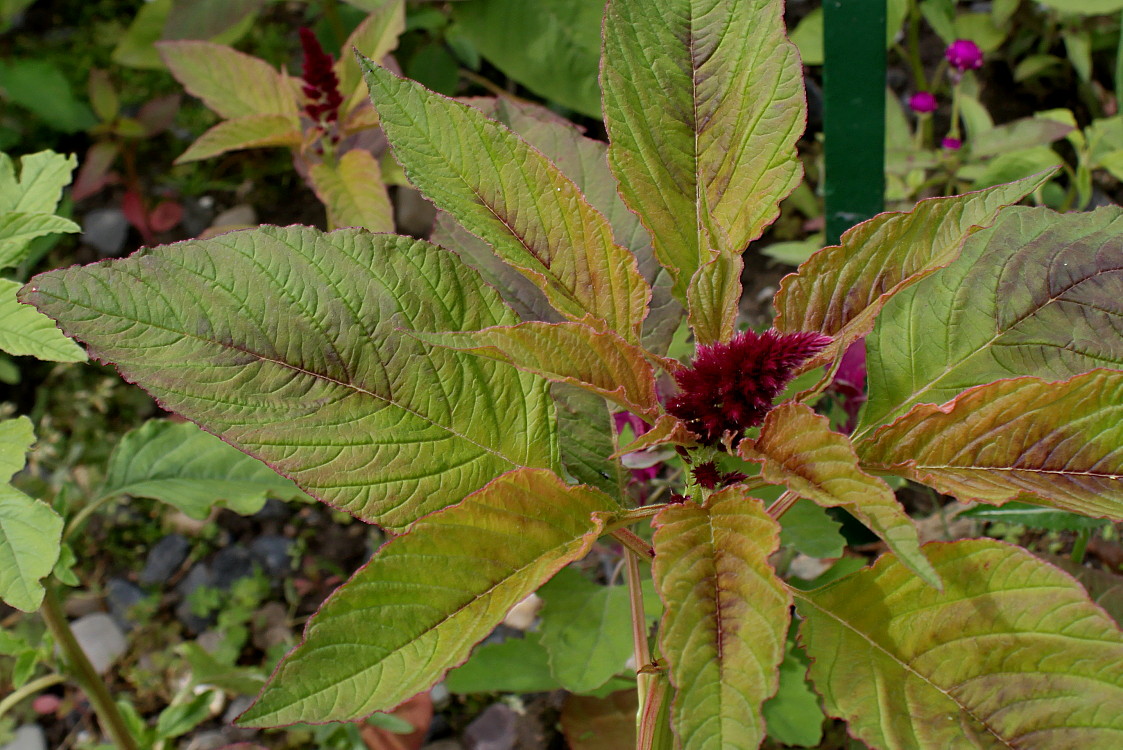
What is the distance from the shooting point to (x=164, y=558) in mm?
2129

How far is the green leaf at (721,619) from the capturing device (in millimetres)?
631

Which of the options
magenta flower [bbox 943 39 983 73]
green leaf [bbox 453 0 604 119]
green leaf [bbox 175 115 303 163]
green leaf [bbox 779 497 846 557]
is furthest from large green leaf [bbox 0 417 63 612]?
magenta flower [bbox 943 39 983 73]

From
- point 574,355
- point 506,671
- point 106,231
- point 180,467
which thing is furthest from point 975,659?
point 106,231

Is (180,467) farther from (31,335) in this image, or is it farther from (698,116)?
(698,116)

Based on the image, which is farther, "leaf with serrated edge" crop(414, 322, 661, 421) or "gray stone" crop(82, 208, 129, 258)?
"gray stone" crop(82, 208, 129, 258)

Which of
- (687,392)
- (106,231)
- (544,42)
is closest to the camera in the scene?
(687,392)

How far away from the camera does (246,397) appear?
79 cm

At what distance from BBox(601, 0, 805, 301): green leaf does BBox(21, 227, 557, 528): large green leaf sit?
17 cm

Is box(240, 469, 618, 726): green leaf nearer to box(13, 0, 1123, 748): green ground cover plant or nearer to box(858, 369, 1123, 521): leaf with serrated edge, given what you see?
box(13, 0, 1123, 748): green ground cover plant

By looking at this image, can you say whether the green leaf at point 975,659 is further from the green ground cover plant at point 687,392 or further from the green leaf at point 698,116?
the green leaf at point 698,116

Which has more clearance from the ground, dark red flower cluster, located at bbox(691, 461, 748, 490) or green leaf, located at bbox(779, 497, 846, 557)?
dark red flower cluster, located at bbox(691, 461, 748, 490)

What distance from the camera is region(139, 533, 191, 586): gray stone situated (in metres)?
2.11

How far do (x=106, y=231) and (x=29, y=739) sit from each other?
1.32 m

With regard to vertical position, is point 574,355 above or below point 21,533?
above
